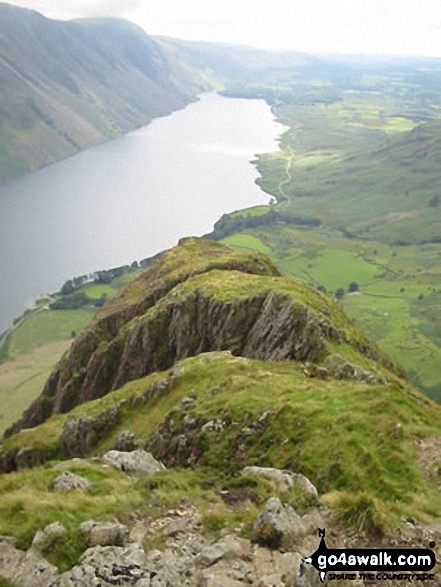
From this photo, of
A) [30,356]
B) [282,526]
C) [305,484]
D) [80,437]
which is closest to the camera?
[282,526]

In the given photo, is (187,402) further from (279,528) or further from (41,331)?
(41,331)

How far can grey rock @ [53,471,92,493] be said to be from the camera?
77.8 feet

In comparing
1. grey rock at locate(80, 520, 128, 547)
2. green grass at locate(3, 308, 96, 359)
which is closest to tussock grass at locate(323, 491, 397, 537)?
grey rock at locate(80, 520, 128, 547)

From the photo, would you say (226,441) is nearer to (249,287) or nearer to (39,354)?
(249,287)

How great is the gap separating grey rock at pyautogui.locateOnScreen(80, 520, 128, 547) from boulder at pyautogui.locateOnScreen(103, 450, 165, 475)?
778 cm

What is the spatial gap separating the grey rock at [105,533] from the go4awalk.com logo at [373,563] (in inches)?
259

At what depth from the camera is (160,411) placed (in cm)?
4278

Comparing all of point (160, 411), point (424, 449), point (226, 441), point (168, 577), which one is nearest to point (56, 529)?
point (168, 577)

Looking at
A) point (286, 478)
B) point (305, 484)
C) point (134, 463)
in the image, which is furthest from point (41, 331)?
point (305, 484)

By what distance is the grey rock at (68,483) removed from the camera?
23703 mm

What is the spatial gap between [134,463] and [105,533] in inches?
366

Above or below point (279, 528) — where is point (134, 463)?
below

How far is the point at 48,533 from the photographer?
63.2 ft

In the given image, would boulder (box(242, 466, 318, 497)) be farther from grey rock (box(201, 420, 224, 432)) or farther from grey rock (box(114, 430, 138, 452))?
grey rock (box(114, 430, 138, 452))
